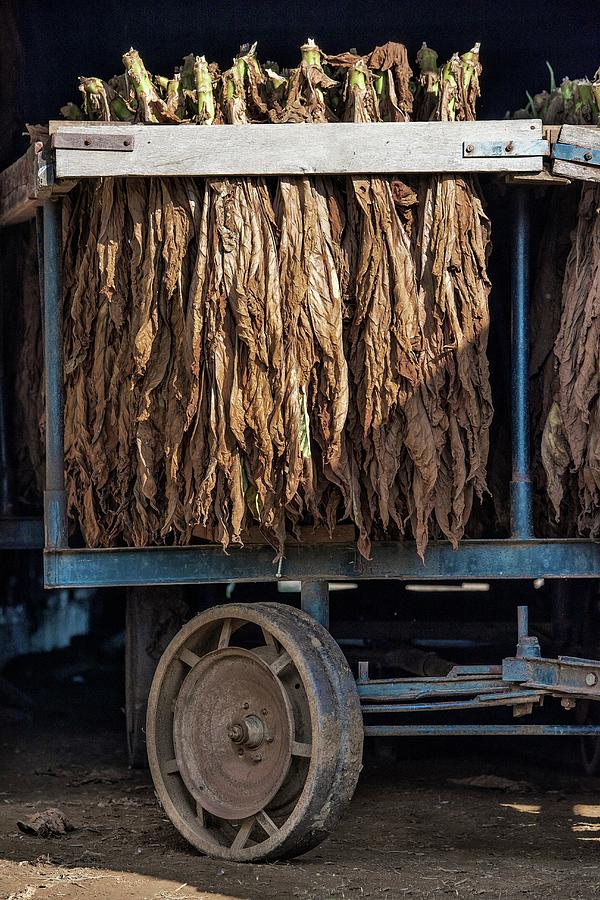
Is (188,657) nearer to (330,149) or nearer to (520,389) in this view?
(520,389)

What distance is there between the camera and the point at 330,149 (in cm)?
434

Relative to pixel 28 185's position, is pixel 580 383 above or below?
below

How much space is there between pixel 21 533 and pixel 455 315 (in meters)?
2.51

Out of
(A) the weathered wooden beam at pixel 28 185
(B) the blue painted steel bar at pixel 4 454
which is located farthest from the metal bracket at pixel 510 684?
(B) the blue painted steel bar at pixel 4 454

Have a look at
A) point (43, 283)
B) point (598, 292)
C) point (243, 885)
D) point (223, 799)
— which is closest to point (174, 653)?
point (223, 799)

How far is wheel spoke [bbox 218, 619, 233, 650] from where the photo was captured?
4586 mm

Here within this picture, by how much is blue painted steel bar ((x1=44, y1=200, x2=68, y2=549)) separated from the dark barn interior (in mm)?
967

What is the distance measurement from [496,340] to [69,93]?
2693 millimetres

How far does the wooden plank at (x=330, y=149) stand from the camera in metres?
4.34

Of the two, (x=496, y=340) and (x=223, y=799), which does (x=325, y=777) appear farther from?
(x=496, y=340)

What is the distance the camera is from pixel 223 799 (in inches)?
179

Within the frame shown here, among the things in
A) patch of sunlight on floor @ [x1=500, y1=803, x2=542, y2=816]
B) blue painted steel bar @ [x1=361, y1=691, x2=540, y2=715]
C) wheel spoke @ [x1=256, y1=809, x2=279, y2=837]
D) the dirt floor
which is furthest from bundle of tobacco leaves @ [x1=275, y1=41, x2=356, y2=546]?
patch of sunlight on floor @ [x1=500, y1=803, x2=542, y2=816]

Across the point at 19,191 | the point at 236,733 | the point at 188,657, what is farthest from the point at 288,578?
the point at 19,191

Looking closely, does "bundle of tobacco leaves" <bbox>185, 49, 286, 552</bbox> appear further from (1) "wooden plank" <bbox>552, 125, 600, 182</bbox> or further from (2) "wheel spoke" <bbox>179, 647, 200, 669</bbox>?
(1) "wooden plank" <bbox>552, 125, 600, 182</bbox>
